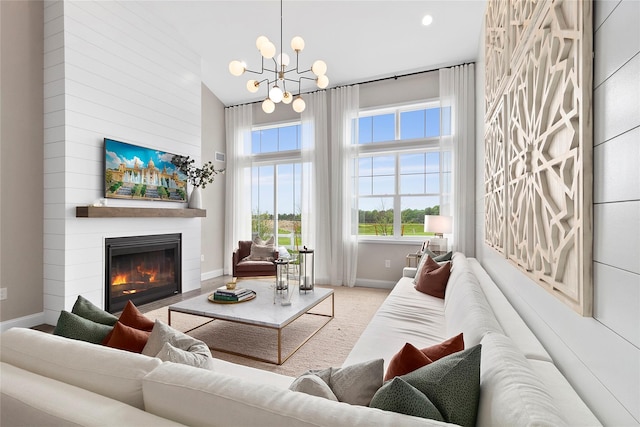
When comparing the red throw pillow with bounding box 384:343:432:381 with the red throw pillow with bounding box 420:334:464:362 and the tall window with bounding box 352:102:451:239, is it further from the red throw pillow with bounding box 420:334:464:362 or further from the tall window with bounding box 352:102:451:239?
the tall window with bounding box 352:102:451:239

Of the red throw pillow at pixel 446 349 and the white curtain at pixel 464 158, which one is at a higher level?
the white curtain at pixel 464 158

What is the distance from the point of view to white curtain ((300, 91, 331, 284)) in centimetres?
512

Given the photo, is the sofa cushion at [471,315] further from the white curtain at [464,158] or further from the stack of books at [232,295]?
the white curtain at [464,158]

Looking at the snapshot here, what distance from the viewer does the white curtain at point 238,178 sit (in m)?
5.88

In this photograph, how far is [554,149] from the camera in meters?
1.23

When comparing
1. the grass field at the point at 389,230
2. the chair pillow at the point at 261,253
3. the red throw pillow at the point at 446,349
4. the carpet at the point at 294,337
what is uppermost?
the grass field at the point at 389,230

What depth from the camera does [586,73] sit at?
962mm

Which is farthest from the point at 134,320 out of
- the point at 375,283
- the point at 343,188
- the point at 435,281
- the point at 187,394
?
the point at 375,283

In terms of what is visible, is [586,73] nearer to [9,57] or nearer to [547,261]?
[547,261]

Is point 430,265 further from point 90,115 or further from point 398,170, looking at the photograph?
point 90,115

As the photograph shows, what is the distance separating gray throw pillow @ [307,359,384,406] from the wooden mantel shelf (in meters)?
3.36

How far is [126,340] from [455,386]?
1273mm

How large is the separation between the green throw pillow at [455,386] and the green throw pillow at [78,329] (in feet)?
4.30

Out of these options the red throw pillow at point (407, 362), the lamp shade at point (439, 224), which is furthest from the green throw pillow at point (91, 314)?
the lamp shade at point (439, 224)
